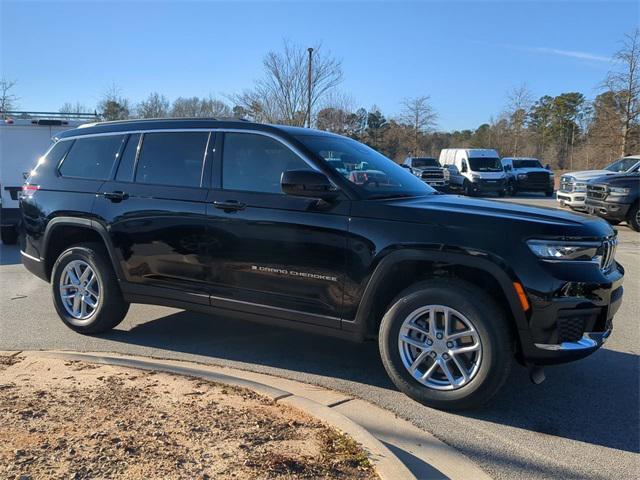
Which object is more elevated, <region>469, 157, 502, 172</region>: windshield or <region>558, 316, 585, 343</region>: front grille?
<region>469, 157, 502, 172</region>: windshield

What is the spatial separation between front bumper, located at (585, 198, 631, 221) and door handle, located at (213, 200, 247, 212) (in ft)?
39.5

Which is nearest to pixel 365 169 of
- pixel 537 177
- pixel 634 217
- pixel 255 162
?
pixel 255 162

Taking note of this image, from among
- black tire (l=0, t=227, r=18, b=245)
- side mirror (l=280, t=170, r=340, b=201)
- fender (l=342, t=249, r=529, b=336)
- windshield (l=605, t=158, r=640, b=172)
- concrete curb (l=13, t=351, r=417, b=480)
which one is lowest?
concrete curb (l=13, t=351, r=417, b=480)

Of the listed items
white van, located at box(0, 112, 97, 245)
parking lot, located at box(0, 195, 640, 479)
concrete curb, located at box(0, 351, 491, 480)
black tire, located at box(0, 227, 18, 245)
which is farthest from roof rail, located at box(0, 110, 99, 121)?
concrete curb, located at box(0, 351, 491, 480)

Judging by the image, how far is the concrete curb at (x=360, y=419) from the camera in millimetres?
2980

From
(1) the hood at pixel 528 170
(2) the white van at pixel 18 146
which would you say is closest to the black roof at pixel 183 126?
(2) the white van at pixel 18 146

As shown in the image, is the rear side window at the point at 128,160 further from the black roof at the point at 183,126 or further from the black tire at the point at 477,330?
the black tire at the point at 477,330

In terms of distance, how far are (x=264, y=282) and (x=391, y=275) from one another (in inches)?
40.4

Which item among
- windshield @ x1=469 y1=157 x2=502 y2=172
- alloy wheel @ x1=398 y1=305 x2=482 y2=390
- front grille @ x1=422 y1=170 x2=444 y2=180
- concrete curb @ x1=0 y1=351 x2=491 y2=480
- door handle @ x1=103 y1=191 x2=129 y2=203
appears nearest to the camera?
concrete curb @ x1=0 y1=351 x2=491 y2=480

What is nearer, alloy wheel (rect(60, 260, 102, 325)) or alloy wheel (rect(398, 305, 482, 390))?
alloy wheel (rect(398, 305, 482, 390))

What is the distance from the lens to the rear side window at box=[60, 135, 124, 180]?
5.26 m

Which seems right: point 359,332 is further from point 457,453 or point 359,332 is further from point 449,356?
point 457,453

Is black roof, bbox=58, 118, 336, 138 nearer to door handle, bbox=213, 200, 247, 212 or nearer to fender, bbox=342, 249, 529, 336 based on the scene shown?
door handle, bbox=213, 200, 247, 212

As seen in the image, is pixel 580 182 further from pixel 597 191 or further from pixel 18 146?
pixel 18 146
